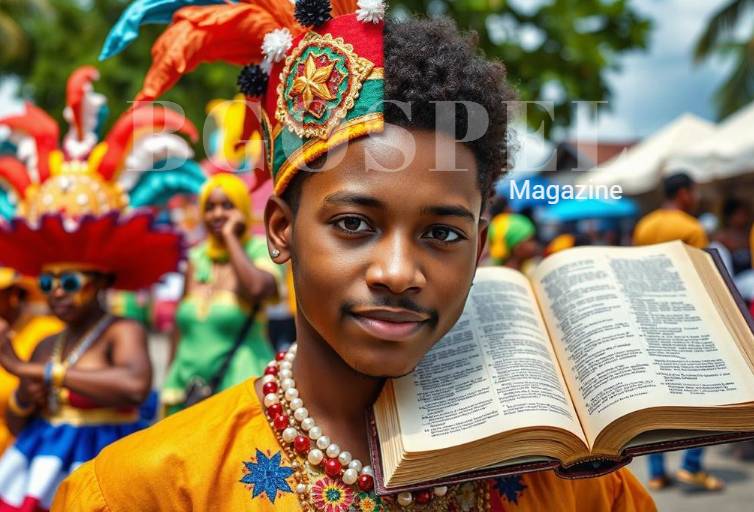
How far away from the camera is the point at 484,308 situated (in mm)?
1679

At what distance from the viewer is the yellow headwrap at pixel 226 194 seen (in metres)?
4.03

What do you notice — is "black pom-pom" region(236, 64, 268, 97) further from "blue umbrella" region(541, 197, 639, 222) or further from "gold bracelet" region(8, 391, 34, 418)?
"blue umbrella" region(541, 197, 639, 222)

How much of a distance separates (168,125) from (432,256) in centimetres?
234

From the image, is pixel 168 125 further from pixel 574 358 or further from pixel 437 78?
pixel 574 358

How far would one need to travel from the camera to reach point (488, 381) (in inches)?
57.0

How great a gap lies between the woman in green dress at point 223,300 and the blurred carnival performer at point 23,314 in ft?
2.18

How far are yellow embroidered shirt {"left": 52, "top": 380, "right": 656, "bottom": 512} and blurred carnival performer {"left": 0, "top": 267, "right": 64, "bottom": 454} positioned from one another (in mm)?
2268

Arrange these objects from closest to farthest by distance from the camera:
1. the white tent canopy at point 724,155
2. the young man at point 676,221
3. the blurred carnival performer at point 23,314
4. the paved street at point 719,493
→ the blurred carnival performer at point 23,314, the paved street at point 719,493, the young man at point 676,221, the white tent canopy at point 724,155

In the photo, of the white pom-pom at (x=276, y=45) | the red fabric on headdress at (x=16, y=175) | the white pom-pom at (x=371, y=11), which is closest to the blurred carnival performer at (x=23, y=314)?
the red fabric on headdress at (x=16, y=175)

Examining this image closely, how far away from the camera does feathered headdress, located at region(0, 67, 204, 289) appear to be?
2.90m

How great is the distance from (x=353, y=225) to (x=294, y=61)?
0.41 meters

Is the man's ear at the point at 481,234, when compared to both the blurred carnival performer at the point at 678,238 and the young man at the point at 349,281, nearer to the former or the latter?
the young man at the point at 349,281

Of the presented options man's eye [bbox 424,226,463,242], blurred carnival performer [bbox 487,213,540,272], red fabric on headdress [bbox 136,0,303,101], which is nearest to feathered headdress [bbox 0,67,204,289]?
red fabric on headdress [bbox 136,0,303,101]

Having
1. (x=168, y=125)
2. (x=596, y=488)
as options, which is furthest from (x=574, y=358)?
(x=168, y=125)
